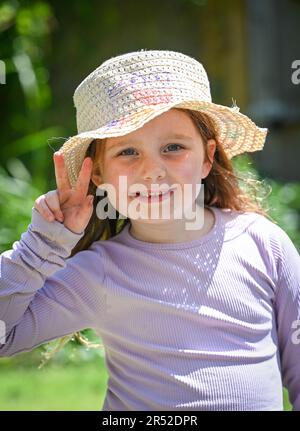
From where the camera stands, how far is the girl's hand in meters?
1.99

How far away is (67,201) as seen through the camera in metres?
2.07

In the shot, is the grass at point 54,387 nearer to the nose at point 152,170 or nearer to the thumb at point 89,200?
the thumb at point 89,200

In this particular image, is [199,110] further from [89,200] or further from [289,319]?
[289,319]

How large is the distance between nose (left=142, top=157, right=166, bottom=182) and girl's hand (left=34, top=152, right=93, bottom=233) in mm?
176

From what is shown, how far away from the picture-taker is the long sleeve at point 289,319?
2121 mm

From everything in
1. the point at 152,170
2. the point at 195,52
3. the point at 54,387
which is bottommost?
the point at 54,387

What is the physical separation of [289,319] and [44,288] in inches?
27.6

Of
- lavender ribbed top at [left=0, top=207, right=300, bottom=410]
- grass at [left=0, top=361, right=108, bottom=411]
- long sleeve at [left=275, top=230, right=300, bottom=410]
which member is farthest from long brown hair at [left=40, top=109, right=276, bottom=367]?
grass at [left=0, top=361, right=108, bottom=411]

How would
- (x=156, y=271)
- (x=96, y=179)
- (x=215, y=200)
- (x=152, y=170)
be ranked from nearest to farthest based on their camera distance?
1. (x=152, y=170)
2. (x=156, y=271)
3. (x=96, y=179)
4. (x=215, y=200)

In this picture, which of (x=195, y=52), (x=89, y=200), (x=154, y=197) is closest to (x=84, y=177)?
(x=89, y=200)

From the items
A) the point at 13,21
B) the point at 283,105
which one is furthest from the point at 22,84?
the point at 283,105

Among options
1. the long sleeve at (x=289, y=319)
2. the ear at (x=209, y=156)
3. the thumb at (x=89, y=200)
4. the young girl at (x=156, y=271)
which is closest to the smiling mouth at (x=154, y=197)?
the young girl at (x=156, y=271)
